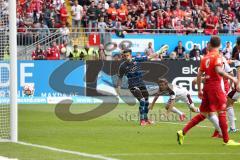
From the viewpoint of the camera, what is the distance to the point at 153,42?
118 ft

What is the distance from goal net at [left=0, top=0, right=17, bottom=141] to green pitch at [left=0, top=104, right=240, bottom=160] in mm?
518

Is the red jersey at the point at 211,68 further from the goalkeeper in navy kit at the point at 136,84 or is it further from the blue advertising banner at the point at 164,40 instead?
the blue advertising banner at the point at 164,40

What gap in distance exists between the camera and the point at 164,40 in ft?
120

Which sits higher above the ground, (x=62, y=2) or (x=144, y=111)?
(x=62, y=2)

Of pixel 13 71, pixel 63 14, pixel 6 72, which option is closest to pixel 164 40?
pixel 63 14

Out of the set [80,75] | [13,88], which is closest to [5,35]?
[13,88]

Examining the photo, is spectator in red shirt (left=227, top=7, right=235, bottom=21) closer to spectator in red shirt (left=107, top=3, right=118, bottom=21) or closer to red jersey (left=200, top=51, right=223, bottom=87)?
spectator in red shirt (left=107, top=3, right=118, bottom=21)

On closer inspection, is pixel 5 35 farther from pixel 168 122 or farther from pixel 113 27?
pixel 113 27

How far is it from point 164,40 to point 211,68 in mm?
21133

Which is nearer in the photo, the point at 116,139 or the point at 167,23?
the point at 116,139

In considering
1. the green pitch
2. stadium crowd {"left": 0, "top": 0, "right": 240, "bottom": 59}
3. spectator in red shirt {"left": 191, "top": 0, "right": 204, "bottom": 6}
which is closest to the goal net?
the green pitch

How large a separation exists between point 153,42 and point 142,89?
546 inches

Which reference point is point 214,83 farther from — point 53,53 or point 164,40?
point 164,40

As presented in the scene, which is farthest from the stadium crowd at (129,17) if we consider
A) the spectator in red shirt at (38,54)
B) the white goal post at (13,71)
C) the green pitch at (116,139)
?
the white goal post at (13,71)
